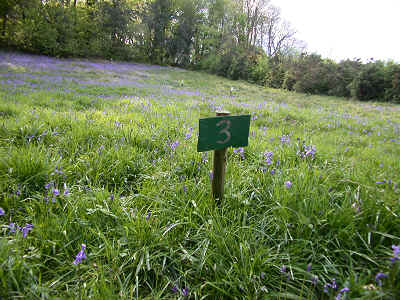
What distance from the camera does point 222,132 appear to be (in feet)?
5.76

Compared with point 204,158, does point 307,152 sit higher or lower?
higher

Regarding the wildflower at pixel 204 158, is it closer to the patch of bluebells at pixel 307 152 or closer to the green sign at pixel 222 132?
the green sign at pixel 222 132

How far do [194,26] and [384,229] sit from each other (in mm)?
38783

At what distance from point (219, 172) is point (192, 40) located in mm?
38380

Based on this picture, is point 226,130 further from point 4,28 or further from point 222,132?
point 4,28

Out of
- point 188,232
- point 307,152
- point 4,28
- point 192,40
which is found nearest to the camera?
point 188,232

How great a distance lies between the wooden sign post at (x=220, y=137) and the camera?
1.68 meters

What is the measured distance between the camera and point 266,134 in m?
4.31

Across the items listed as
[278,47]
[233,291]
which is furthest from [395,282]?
[278,47]

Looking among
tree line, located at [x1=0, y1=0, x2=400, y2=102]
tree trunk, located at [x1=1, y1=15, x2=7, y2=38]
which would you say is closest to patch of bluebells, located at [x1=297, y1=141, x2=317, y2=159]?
tree line, located at [x1=0, y1=0, x2=400, y2=102]

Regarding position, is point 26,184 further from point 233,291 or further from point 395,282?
point 395,282

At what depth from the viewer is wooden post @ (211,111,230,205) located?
1874mm

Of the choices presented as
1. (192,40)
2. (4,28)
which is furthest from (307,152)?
(192,40)

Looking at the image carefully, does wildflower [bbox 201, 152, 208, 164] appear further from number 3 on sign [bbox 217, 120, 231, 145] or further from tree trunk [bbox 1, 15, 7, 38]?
tree trunk [bbox 1, 15, 7, 38]
